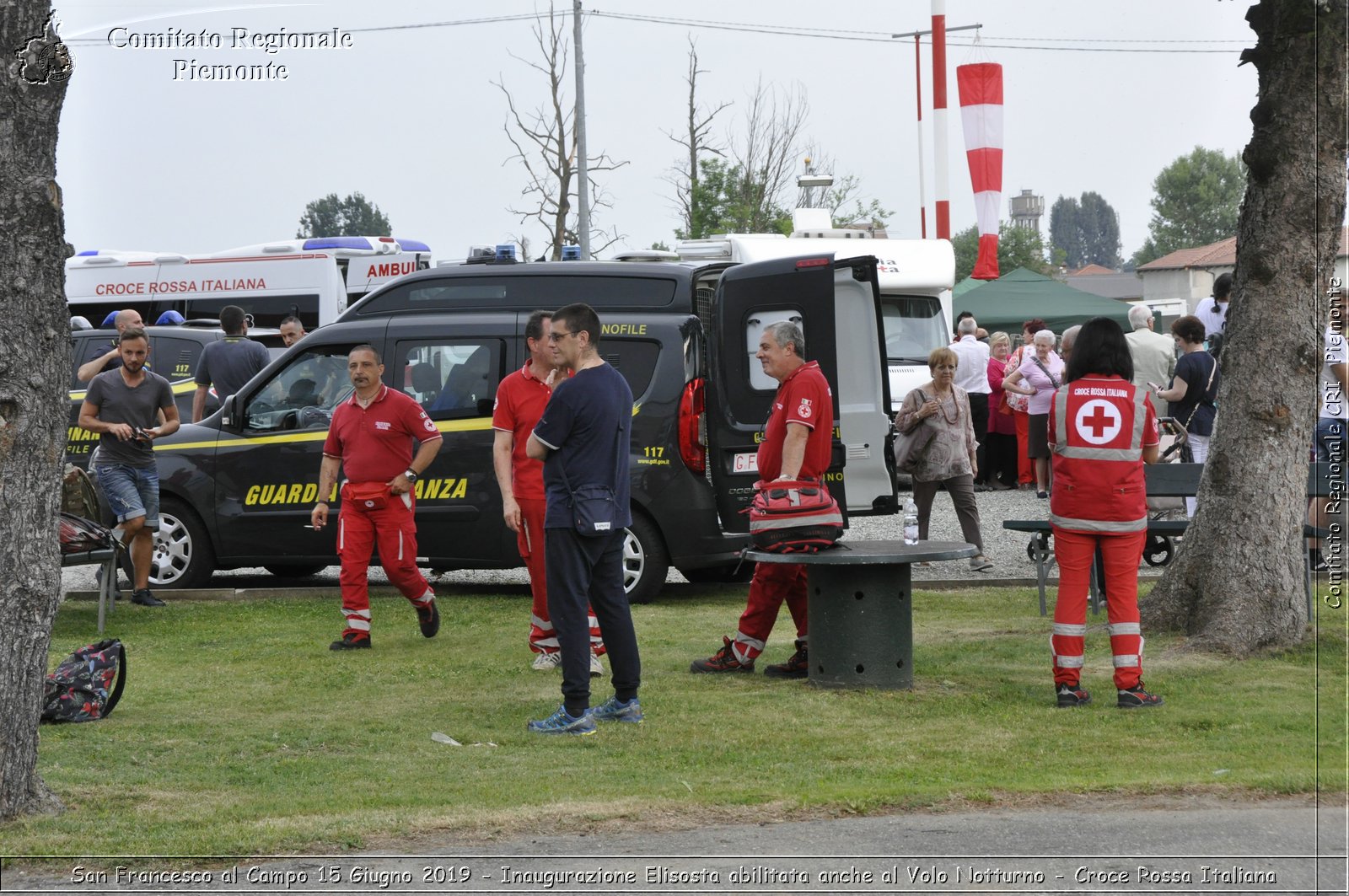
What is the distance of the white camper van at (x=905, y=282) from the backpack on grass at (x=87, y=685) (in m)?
11.5

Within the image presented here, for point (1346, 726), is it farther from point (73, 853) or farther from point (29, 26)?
point (29, 26)

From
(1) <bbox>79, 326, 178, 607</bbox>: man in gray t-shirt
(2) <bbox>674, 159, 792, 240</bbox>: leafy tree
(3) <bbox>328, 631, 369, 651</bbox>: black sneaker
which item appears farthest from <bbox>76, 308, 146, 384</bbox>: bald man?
(2) <bbox>674, 159, 792, 240</bbox>: leafy tree

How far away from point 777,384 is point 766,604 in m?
2.79

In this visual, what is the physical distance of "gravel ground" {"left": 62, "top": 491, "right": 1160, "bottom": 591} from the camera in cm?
1245

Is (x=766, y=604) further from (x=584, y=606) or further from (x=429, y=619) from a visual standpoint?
(x=429, y=619)

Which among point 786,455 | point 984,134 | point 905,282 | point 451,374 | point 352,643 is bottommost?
point 352,643

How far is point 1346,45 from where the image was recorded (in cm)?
805

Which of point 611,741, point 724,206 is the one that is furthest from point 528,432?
point 724,206

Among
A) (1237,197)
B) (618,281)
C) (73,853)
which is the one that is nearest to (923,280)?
(618,281)

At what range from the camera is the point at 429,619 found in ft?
32.3

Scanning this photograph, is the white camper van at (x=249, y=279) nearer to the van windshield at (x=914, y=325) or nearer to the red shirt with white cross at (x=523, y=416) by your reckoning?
the van windshield at (x=914, y=325)

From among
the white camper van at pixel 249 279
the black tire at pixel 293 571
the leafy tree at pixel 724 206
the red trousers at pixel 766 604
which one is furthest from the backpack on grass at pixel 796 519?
the leafy tree at pixel 724 206

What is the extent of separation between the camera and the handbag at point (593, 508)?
6996 mm

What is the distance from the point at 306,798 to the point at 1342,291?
6055mm
